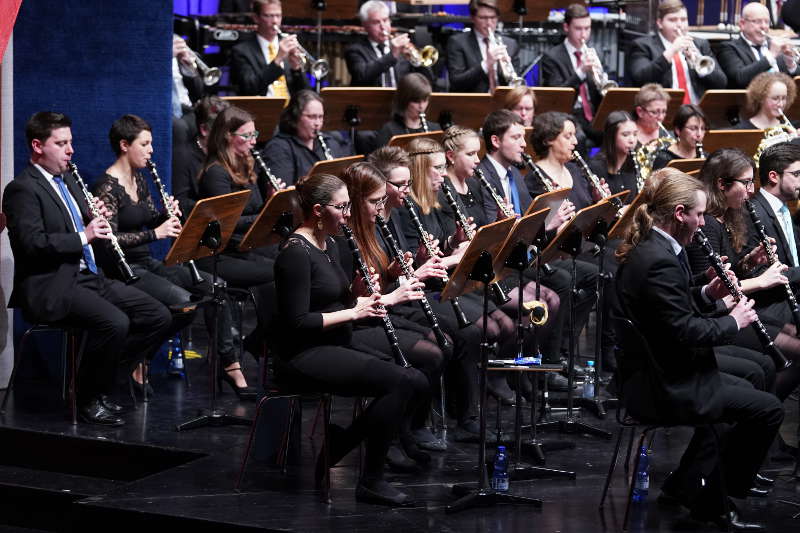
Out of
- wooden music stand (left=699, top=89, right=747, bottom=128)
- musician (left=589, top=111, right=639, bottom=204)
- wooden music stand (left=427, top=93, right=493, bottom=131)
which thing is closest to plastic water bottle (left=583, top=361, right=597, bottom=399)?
musician (left=589, top=111, right=639, bottom=204)

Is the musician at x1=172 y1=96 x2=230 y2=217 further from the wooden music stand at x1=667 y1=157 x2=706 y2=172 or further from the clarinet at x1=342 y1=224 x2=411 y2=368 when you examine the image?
the wooden music stand at x1=667 y1=157 x2=706 y2=172

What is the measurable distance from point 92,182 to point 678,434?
3.47 m

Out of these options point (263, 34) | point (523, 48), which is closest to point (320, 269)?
point (263, 34)

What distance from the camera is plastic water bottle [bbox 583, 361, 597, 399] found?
697 centimetres

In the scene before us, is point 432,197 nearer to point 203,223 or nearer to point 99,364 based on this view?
point 203,223

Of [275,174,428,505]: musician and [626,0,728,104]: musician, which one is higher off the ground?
[626,0,728,104]: musician

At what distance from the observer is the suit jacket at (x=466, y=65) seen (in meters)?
9.29

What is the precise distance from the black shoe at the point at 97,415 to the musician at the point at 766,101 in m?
4.85

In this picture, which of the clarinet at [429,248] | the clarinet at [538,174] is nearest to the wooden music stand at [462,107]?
the clarinet at [538,174]

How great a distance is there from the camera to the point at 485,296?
5.29 m

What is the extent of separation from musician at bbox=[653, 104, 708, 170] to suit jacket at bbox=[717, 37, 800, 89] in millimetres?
1739

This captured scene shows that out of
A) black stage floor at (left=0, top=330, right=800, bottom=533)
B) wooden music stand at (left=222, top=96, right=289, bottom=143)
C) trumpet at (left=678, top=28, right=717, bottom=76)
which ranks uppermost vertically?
trumpet at (left=678, top=28, right=717, bottom=76)

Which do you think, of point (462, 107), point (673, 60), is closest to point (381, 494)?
point (462, 107)

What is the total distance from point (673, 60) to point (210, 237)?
4.71m
